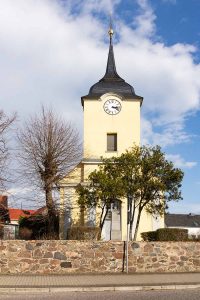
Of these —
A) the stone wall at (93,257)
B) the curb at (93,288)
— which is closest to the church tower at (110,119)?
the stone wall at (93,257)

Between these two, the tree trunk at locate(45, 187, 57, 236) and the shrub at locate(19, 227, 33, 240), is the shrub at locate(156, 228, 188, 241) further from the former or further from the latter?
the shrub at locate(19, 227, 33, 240)

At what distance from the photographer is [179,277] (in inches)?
703

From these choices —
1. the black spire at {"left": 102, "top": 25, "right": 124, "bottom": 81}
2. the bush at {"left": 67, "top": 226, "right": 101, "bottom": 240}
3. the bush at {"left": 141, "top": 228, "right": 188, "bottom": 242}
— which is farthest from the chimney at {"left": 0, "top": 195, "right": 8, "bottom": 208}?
the black spire at {"left": 102, "top": 25, "right": 124, "bottom": 81}

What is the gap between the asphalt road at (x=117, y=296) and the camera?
13.0m

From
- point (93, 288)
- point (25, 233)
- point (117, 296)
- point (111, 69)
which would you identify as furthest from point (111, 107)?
point (117, 296)

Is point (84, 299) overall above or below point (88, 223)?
below

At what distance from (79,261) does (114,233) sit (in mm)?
17505

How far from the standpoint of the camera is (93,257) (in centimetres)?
1917

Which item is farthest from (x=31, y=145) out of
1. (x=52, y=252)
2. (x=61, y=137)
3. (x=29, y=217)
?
(x=52, y=252)

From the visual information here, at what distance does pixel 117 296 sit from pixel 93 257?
18.9ft

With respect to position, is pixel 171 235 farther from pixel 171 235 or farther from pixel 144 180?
pixel 144 180

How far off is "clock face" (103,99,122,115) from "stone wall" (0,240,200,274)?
19837 millimetres

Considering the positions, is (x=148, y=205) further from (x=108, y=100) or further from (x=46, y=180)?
(x=108, y=100)

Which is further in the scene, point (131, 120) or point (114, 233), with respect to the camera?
point (131, 120)
